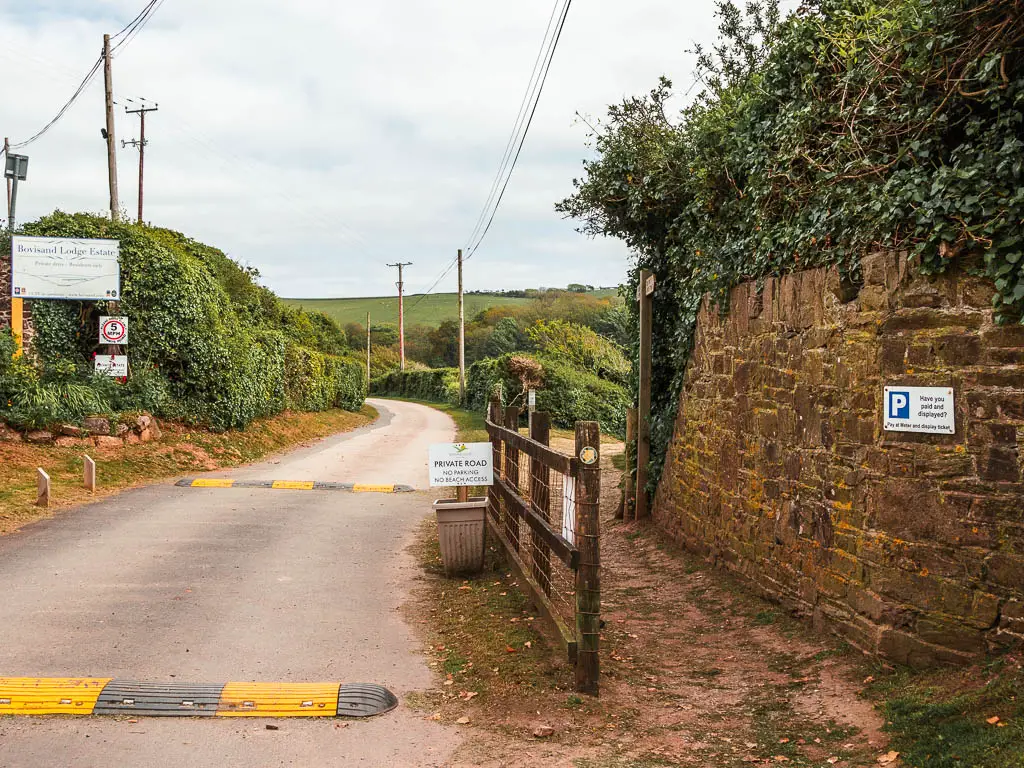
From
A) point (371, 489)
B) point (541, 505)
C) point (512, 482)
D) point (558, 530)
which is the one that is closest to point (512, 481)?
point (512, 482)

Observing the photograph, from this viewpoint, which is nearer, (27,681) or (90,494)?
(27,681)

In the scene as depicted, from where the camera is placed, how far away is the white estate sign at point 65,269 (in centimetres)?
1828

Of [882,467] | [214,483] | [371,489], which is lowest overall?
[371,489]

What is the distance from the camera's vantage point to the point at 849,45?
699 centimetres

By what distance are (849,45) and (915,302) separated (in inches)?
96.6

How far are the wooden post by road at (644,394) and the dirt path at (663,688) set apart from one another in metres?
3.31

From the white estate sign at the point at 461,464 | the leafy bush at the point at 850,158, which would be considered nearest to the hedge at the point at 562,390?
the leafy bush at the point at 850,158

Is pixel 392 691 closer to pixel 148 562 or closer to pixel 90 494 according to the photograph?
pixel 148 562

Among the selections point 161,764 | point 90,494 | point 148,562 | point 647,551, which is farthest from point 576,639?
point 90,494

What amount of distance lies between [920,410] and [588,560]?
243cm

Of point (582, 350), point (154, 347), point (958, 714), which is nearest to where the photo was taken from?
point (958, 714)

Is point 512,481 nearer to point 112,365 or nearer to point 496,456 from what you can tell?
point 496,456

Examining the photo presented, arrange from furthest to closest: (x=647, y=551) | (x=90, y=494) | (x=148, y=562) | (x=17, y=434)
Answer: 1. (x=17, y=434)
2. (x=90, y=494)
3. (x=647, y=551)
4. (x=148, y=562)

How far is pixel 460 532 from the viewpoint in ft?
29.5
